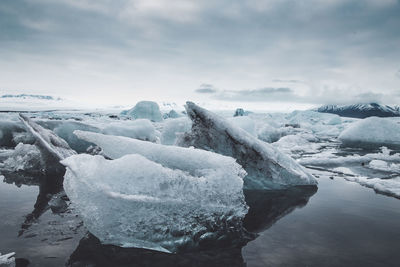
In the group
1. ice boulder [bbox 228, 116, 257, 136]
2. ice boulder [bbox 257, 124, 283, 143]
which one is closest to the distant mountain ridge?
ice boulder [bbox 257, 124, 283, 143]

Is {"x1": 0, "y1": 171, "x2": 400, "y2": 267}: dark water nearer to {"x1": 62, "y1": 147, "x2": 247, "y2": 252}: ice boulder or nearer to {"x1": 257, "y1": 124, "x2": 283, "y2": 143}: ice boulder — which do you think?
{"x1": 62, "y1": 147, "x2": 247, "y2": 252}: ice boulder

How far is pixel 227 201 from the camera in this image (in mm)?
2531

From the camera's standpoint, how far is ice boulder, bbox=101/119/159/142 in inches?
352

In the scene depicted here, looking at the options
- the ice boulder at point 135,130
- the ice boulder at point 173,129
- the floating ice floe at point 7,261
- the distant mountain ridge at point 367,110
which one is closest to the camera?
the floating ice floe at point 7,261

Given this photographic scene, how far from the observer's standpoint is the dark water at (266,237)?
2.13 m

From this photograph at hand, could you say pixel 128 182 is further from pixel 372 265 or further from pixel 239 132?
pixel 239 132

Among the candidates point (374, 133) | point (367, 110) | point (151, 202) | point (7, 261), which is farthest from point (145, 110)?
point (367, 110)

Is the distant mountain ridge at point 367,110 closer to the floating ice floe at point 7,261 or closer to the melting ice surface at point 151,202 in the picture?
the melting ice surface at point 151,202

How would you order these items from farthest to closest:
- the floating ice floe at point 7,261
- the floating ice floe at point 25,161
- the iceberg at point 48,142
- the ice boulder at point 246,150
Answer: the floating ice floe at point 25,161 → the iceberg at point 48,142 → the ice boulder at point 246,150 → the floating ice floe at point 7,261

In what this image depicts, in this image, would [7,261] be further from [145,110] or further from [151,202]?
[145,110]

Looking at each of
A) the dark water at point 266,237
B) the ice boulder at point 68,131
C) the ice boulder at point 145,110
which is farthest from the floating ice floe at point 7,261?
the ice boulder at point 145,110

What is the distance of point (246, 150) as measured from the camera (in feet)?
14.3

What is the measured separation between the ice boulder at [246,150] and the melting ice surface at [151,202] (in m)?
1.82

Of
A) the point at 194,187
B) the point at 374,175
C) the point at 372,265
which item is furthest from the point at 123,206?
the point at 374,175
